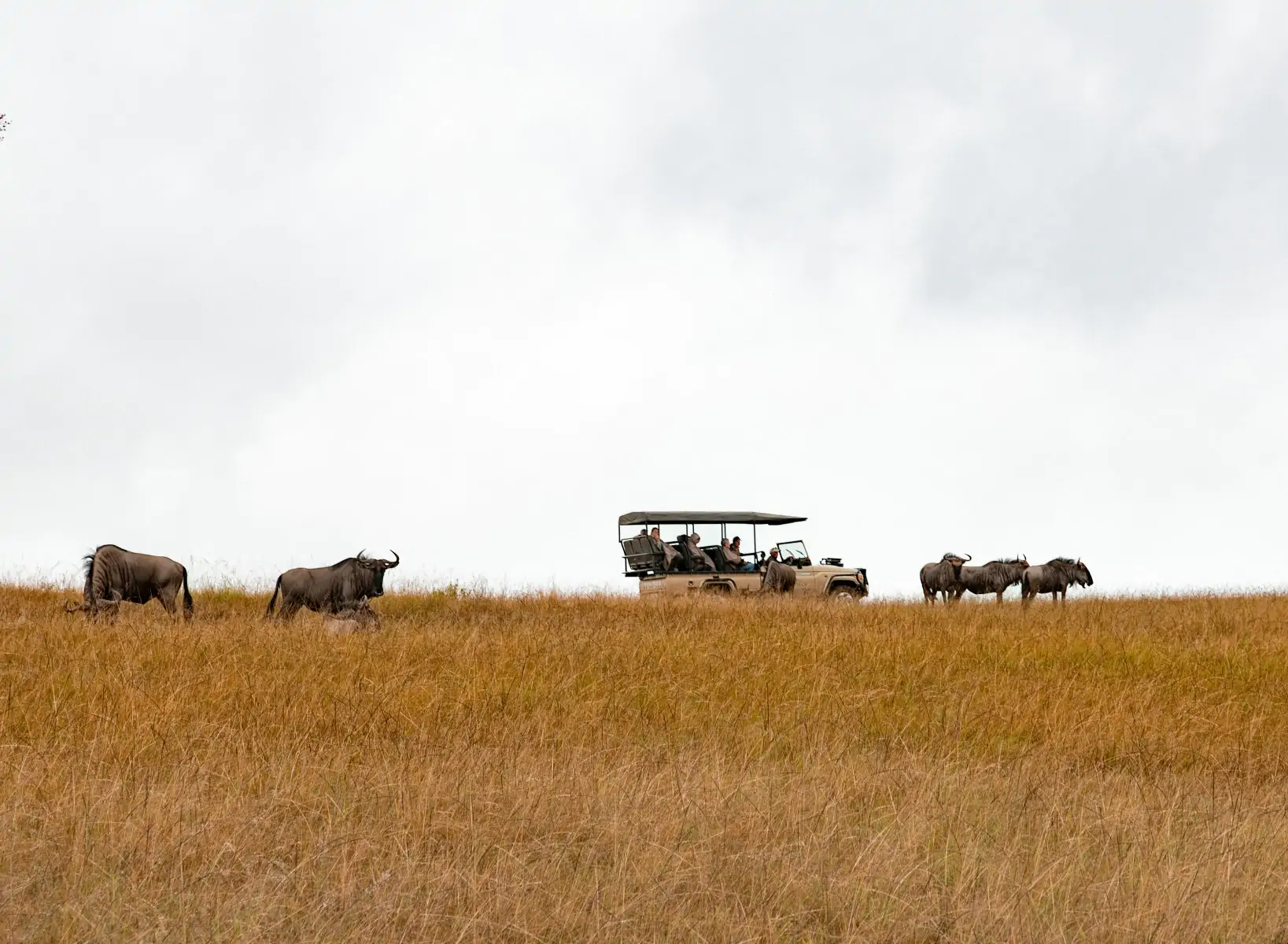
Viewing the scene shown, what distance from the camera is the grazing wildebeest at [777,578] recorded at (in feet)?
72.3

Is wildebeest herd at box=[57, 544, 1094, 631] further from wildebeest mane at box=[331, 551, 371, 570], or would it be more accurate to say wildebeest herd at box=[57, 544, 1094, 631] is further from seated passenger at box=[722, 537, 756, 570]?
seated passenger at box=[722, 537, 756, 570]

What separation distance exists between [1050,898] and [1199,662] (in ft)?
31.1

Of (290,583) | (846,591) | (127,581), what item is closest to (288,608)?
(290,583)

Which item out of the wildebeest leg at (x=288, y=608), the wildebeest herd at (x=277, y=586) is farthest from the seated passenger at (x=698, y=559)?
the wildebeest leg at (x=288, y=608)

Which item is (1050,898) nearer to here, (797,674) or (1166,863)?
(1166,863)

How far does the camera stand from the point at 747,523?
79.8ft

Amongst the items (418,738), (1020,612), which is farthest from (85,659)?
(1020,612)

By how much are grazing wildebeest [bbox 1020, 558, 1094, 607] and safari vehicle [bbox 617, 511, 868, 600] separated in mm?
3565

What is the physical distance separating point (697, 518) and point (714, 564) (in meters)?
1.13

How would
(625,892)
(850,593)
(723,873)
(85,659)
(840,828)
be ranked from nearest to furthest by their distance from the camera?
(625,892) → (723,873) → (840,828) → (85,659) → (850,593)

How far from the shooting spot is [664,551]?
23.3m

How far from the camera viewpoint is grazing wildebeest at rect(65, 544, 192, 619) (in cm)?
1541

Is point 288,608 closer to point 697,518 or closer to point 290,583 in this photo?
point 290,583

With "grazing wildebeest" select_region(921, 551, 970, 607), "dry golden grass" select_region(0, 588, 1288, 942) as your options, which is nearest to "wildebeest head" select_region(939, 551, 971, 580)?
"grazing wildebeest" select_region(921, 551, 970, 607)
